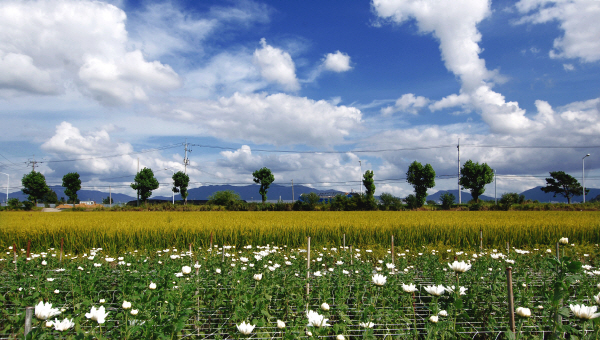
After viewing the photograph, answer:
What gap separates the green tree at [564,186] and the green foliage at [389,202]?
39.7 metres

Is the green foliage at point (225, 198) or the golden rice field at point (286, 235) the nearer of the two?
the golden rice field at point (286, 235)

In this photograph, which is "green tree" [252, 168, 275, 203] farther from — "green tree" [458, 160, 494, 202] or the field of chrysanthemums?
the field of chrysanthemums

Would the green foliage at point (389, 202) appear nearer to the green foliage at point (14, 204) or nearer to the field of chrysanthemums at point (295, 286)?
the field of chrysanthemums at point (295, 286)

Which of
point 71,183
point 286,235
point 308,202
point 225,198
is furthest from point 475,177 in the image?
point 71,183

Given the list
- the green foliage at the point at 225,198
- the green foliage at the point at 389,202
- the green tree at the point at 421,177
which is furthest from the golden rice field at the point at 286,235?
the green tree at the point at 421,177

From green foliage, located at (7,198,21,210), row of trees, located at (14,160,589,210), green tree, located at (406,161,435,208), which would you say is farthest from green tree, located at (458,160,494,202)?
green foliage, located at (7,198,21,210)

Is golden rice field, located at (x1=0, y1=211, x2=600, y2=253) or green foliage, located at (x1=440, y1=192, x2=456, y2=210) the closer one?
golden rice field, located at (x1=0, y1=211, x2=600, y2=253)

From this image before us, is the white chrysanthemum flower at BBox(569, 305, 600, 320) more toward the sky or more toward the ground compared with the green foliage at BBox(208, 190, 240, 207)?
more toward the sky

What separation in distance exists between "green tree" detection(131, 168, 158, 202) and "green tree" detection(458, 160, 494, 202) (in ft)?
187

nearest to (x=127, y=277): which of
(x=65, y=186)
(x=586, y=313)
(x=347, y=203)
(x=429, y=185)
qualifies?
(x=586, y=313)

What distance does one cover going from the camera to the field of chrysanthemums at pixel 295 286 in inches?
104

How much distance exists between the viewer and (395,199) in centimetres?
4350

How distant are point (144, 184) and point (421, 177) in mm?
50870

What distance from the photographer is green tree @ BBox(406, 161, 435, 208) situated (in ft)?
176
